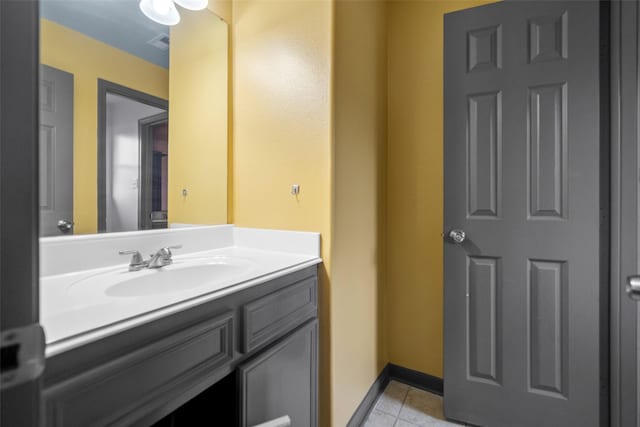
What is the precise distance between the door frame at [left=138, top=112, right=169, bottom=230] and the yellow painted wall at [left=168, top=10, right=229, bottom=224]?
10cm

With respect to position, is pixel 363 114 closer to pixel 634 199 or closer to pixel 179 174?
pixel 179 174

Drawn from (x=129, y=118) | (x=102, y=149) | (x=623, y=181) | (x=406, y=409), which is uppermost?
(x=129, y=118)

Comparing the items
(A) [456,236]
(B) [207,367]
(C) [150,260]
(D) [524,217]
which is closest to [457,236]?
(A) [456,236]

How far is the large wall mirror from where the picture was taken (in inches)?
40.6

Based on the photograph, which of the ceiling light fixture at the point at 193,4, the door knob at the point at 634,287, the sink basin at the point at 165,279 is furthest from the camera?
the ceiling light fixture at the point at 193,4

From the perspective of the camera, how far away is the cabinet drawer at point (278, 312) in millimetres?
930

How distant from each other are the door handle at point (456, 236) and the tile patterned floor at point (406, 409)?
93 cm

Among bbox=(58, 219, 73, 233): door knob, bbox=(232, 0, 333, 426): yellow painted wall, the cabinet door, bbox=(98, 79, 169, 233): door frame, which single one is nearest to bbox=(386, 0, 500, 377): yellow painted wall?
bbox=(232, 0, 333, 426): yellow painted wall

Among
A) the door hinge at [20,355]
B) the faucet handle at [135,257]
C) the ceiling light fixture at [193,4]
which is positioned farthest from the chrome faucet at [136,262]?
the ceiling light fixture at [193,4]

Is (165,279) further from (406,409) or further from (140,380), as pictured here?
(406,409)

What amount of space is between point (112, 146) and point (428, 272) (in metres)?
1.73

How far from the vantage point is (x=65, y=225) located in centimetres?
105

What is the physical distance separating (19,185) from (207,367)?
0.65 meters

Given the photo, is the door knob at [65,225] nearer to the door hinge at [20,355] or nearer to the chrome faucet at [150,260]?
the chrome faucet at [150,260]
